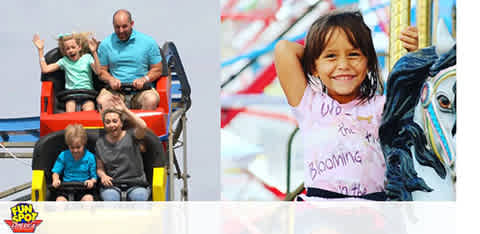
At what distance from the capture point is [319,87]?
12.5 ft

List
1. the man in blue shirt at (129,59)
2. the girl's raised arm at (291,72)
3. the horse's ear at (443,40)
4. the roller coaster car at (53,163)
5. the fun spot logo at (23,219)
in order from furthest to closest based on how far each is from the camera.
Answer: the man in blue shirt at (129,59)
the girl's raised arm at (291,72)
the roller coaster car at (53,163)
the horse's ear at (443,40)
the fun spot logo at (23,219)

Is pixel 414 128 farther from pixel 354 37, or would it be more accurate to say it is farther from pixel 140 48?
pixel 140 48

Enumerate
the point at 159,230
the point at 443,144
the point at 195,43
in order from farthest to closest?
1. the point at 195,43
2. the point at 443,144
3. the point at 159,230

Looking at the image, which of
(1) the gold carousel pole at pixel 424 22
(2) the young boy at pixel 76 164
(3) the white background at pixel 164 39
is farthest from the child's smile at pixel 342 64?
(2) the young boy at pixel 76 164

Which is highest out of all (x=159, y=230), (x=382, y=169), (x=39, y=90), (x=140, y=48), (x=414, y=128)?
(x=140, y=48)

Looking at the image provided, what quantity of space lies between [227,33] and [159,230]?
1356mm

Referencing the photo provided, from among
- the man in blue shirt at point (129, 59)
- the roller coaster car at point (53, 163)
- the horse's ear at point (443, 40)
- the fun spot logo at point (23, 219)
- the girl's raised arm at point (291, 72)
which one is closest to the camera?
the fun spot logo at point (23, 219)

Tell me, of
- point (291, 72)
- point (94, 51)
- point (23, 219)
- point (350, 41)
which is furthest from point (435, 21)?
point (23, 219)

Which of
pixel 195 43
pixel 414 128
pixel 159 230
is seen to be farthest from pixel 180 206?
pixel 414 128

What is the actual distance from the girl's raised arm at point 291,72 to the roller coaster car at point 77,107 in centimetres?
77

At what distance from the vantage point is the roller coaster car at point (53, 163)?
369 centimetres

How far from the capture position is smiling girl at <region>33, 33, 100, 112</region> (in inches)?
157

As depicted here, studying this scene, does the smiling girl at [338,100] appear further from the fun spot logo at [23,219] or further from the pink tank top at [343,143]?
the fun spot logo at [23,219]
